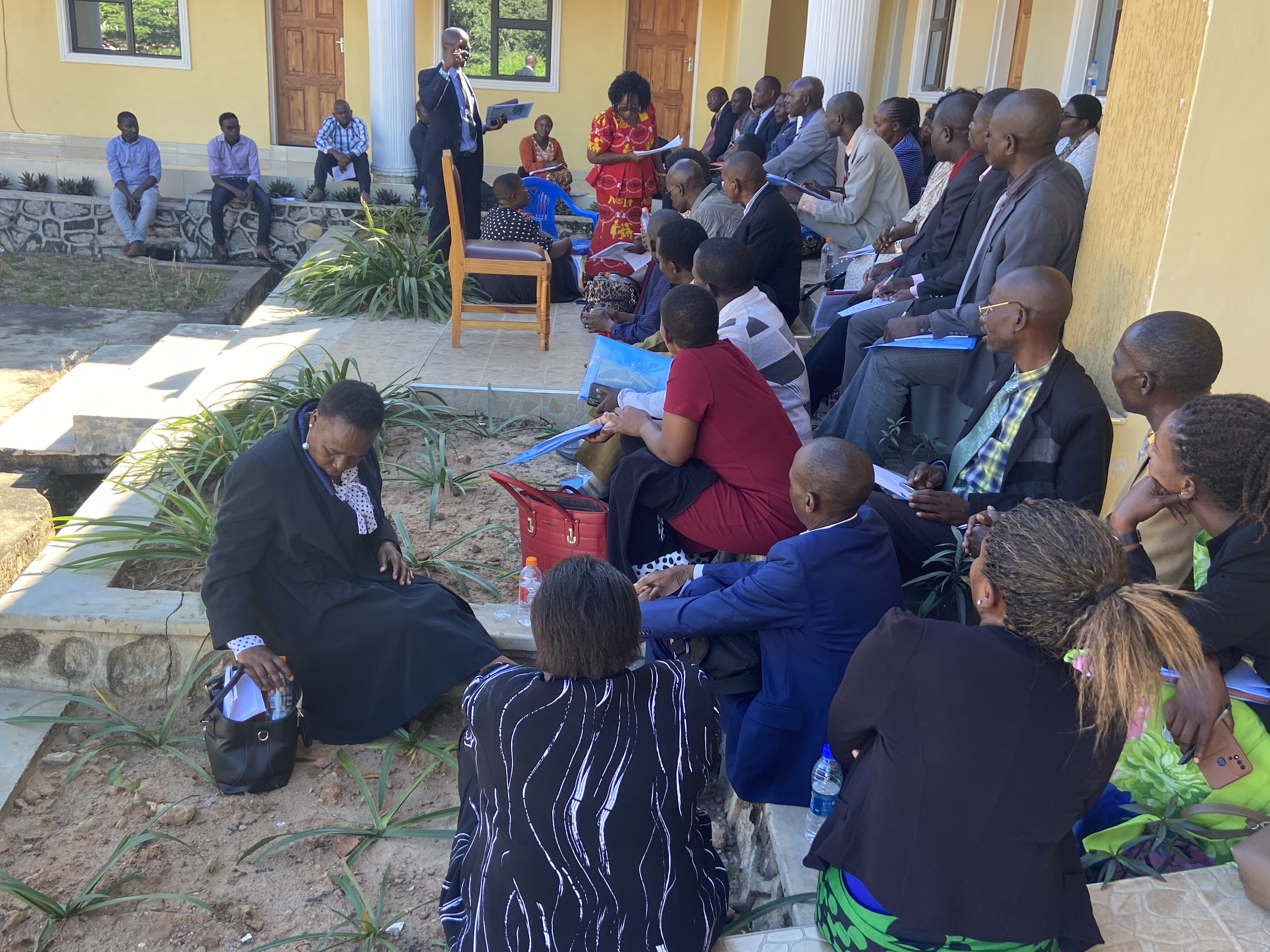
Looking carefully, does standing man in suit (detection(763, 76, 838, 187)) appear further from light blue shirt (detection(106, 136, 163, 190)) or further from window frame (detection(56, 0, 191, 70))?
window frame (detection(56, 0, 191, 70))

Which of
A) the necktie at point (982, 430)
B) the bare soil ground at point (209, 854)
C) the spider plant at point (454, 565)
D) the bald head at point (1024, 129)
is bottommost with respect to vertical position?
the bare soil ground at point (209, 854)

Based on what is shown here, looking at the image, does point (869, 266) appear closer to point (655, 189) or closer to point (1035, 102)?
point (1035, 102)

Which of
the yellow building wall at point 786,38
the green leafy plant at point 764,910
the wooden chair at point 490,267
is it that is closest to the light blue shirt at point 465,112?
the wooden chair at point 490,267

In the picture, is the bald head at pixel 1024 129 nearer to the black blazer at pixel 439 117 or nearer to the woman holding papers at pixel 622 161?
the woman holding papers at pixel 622 161

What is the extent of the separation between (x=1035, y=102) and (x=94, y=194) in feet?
39.4

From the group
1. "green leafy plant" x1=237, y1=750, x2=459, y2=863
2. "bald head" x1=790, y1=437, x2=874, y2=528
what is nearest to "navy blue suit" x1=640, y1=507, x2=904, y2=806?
"bald head" x1=790, y1=437, x2=874, y2=528

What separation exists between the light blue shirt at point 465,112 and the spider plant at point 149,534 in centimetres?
491

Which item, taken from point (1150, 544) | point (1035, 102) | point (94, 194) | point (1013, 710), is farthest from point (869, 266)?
point (94, 194)

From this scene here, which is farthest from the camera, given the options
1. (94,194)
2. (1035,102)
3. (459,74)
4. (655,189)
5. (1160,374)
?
(94,194)

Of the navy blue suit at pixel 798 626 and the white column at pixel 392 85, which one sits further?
the white column at pixel 392 85

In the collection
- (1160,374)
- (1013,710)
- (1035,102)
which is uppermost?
(1035,102)

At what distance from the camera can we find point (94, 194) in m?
12.6

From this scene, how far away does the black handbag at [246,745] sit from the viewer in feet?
10.2

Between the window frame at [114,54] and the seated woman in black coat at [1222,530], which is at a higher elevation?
the window frame at [114,54]
